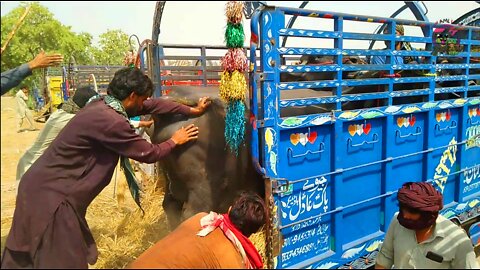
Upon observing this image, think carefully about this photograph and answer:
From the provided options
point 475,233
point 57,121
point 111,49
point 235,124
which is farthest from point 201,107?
point 111,49

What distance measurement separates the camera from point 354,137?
3139 millimetres

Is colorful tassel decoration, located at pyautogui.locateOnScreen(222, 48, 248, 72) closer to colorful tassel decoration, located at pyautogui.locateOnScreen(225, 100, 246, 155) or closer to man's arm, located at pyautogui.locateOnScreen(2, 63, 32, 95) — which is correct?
colorful tassel decoration, located at pyautogui.locateOnScreen(225, 100, 246, 155)

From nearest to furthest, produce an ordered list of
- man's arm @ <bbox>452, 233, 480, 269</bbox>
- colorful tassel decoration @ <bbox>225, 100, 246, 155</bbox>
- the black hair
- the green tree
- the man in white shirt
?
man's arm @ <bbox>452, 233, 480, 269</bbox> < colorful tassel decoration @ <bbox>225, 100, 246, 155</bbox> < the man in white shirt < the black hair < the green tree

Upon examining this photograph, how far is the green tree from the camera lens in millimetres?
12234

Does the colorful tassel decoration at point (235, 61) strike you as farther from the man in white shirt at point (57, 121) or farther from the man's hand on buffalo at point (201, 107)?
the man in white shirt at point (57, 121)

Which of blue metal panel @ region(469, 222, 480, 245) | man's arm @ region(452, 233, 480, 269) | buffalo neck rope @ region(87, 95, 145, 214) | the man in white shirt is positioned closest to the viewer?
man's arm @ region(452, 233, 480, 269)

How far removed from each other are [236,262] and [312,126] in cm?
119

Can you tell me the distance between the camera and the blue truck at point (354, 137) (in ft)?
8.70

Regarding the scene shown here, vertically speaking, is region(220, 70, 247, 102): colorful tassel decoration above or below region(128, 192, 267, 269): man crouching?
above

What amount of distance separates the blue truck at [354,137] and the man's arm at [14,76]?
134cm

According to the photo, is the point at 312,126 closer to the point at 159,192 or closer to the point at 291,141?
the point at 291,141

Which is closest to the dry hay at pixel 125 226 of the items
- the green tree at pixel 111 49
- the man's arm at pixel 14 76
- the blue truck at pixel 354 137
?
the blue truck at pixel 354 137

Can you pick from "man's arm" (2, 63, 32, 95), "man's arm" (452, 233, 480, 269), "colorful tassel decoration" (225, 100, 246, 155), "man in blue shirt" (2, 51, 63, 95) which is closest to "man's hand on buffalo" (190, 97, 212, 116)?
"colorful tassel decoration" (225, 100, 246, 155)

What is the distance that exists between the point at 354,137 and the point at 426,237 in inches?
39.4
